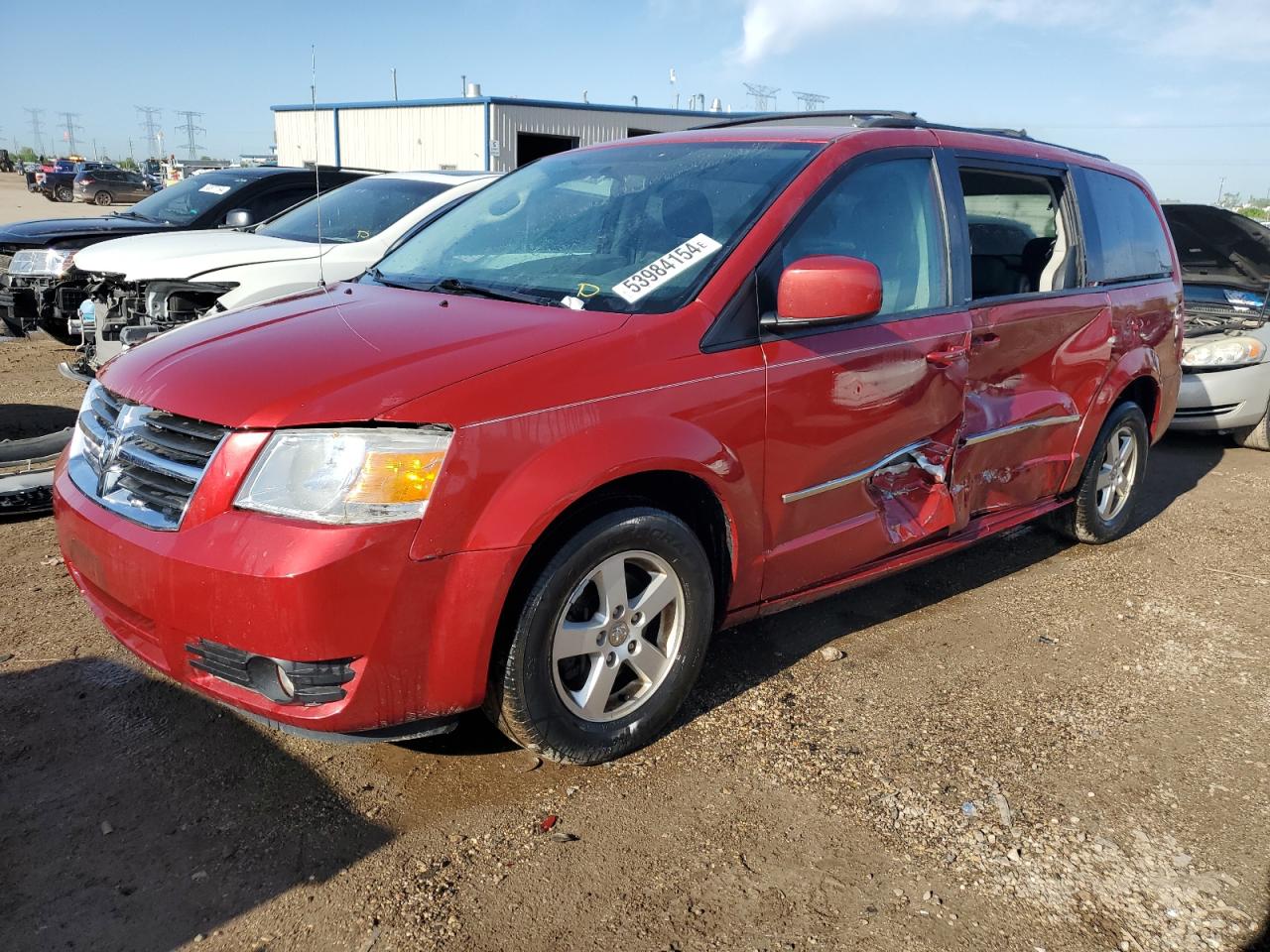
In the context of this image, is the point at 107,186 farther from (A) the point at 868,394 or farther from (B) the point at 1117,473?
(A) the point at 868,394

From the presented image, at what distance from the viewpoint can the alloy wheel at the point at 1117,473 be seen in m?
4.92

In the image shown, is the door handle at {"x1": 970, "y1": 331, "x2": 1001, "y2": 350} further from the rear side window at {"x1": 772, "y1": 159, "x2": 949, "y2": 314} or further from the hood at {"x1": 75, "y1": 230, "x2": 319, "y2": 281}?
→ the hood at {"x1": 75, "y1": 230, "x2": 319, "y2": 281}

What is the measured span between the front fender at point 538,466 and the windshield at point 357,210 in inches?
196

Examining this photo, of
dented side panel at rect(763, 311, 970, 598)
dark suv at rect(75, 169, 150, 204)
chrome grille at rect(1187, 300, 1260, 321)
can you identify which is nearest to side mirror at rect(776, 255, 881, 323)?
dented side panel at rect(763, 311, 970, 598)

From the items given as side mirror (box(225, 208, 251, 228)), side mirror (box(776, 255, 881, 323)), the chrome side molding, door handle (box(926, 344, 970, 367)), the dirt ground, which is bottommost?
the dirt ground

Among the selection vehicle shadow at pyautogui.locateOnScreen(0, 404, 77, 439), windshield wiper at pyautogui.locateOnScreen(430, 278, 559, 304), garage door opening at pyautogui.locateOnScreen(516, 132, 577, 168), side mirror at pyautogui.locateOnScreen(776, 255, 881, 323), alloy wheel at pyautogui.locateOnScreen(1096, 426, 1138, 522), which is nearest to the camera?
side mirror at pyautogui.locateOnScreen(776, 255, 881, 323)

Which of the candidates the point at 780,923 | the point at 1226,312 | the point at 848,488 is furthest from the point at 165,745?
the point at 1226,312

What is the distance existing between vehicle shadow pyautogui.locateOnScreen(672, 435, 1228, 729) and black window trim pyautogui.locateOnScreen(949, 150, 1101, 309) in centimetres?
132

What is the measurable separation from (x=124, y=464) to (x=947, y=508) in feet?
9.05

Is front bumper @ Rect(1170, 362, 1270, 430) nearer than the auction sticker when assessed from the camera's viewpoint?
No

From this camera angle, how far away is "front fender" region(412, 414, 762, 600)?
2.32m

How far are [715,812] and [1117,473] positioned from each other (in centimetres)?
341

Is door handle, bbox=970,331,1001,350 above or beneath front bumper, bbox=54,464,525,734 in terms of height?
above

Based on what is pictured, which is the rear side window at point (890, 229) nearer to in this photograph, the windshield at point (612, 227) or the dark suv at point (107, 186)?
the windshield at point (612, 227)
